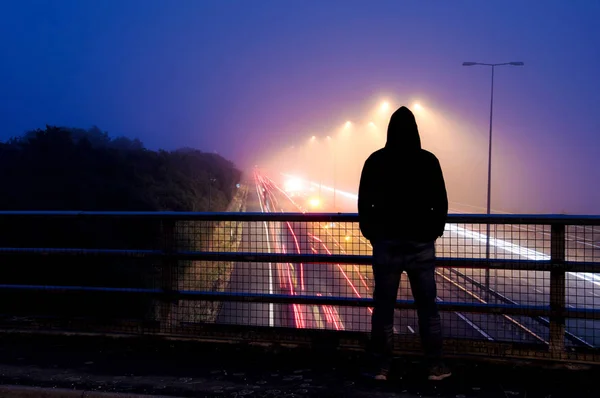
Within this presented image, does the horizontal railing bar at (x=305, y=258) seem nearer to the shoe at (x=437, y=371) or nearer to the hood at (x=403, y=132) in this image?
the shoe at (x=437, y=371)

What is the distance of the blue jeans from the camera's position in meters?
4.31

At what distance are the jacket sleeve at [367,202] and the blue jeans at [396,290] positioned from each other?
5.8 inches

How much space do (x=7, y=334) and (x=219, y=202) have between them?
177 ft

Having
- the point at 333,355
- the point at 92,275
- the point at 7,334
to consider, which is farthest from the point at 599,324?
the point at 92,275

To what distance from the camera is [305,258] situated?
5.18 meters

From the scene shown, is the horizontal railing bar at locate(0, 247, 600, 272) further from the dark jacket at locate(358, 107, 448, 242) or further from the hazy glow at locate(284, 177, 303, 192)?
the hazy glow at locate(284, 177, 303, 192)

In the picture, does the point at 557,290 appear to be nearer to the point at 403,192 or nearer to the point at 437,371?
the point at 437,371

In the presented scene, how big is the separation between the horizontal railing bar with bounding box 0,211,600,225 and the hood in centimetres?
92

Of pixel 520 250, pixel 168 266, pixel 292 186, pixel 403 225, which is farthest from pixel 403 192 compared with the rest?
pixel 292 186

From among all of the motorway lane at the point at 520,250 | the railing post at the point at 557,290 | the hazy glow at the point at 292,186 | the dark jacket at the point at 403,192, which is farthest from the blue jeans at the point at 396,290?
the hazy glow at the point at 292,186

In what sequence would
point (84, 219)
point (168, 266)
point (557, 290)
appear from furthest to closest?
point (84, 219)
point (168, 266)
point (557, 290)

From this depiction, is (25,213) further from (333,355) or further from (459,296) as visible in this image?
(459,296)

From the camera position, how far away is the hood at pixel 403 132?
432 centimetres

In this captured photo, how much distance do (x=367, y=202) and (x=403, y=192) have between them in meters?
0.30
